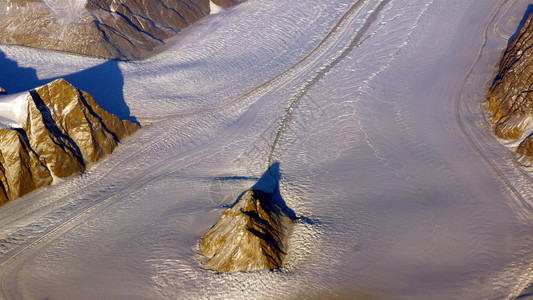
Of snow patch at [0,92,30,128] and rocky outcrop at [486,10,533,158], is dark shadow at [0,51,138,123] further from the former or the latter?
rocky outcrop at [486,10,533,158]

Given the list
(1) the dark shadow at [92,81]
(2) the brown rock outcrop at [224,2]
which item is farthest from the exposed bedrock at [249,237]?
(2) the brown rock outcrop at [224,2]

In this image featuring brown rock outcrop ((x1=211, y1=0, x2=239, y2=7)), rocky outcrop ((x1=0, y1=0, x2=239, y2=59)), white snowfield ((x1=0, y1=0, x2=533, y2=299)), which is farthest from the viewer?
brown rock outcrop ((x1=211, y1=0, x2=239, y2=7))

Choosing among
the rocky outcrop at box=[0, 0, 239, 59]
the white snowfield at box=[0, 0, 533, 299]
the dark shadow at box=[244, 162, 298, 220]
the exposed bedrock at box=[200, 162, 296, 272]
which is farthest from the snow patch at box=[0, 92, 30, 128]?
the rocky outcrop at box=[0, 0, 239, 59]

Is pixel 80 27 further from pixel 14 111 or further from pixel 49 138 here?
pixel 49 138

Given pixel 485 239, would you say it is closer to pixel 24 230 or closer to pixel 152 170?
pixel 152 170

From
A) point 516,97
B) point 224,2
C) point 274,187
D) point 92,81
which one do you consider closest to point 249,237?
point 274,187
